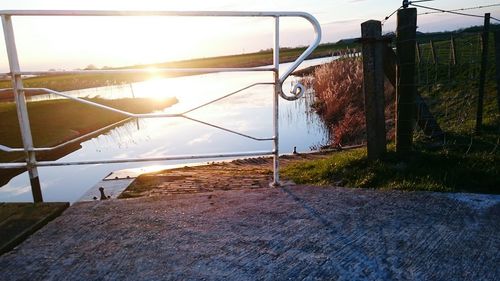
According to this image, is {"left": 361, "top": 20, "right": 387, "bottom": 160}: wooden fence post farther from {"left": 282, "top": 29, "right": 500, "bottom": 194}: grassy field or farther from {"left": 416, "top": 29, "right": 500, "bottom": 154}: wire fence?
{"left": 416, "top": 29, "right": 500, "bottom": 154}: wire fence

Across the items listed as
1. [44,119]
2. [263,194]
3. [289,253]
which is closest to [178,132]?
[44,119]

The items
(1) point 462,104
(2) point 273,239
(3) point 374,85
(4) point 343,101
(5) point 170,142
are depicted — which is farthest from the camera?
(4) point 343,101

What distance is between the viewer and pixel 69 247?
8.02 feet

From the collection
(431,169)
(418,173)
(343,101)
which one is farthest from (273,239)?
(343,101)

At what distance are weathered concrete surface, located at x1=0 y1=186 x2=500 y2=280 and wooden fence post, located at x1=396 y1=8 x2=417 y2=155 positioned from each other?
1.44 m

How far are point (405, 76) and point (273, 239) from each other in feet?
9.65

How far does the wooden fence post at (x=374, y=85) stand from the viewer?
14.0 feet

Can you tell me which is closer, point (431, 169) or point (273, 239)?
point (273, 239)

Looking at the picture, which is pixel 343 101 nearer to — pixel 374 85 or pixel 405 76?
pixel 405 76

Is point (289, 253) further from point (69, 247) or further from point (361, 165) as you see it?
point (361, 165)

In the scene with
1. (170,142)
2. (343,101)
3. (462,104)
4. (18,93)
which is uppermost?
(18,93)

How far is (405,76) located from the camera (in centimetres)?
443

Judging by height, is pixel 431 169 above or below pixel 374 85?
below

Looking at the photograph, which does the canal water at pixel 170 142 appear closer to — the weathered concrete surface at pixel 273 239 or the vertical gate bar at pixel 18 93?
the vertical gate bar at pixel 18 93
